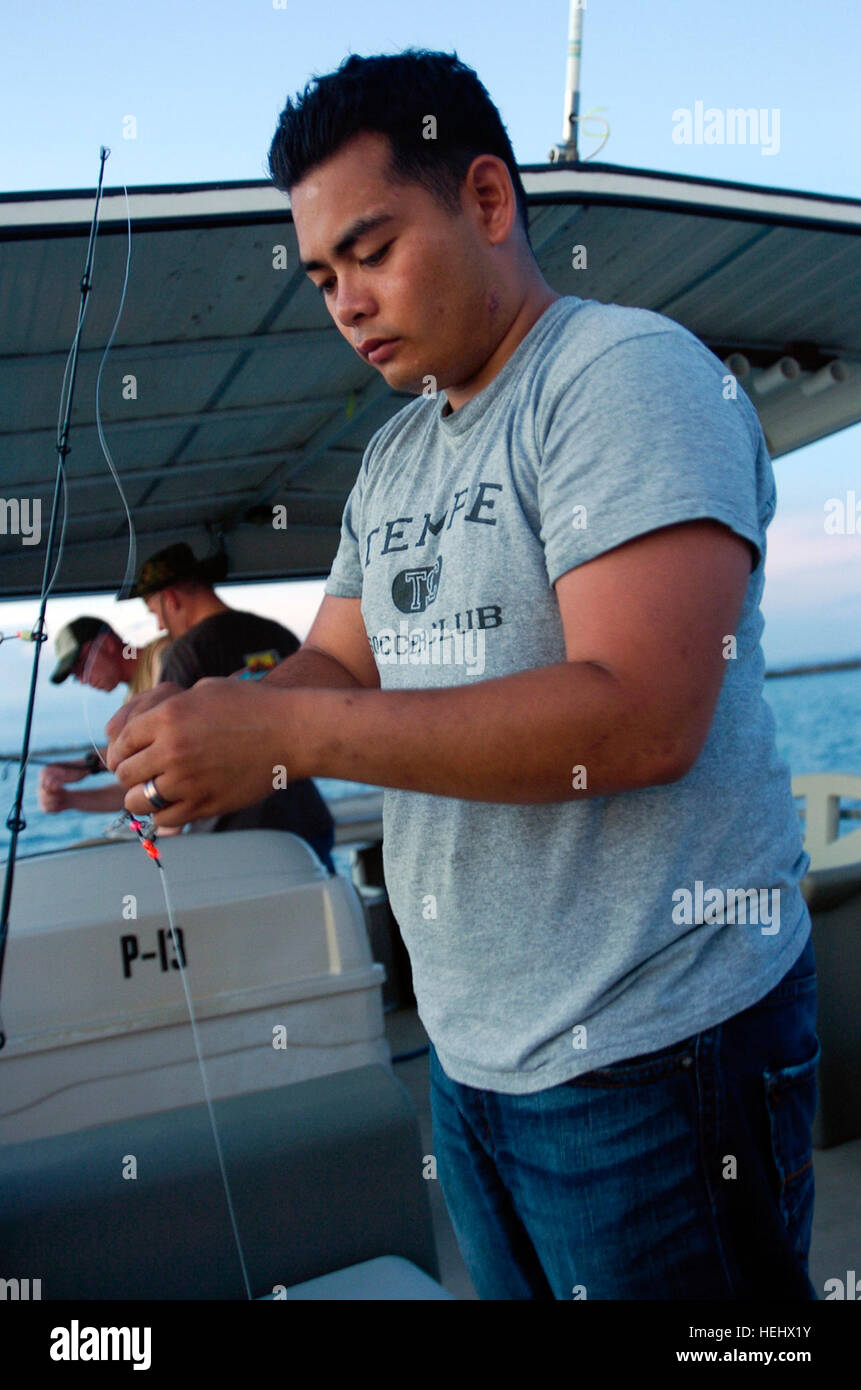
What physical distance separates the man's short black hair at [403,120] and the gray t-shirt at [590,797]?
17 cm

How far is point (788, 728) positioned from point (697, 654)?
26980mm

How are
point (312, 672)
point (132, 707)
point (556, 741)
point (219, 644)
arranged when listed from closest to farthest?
point (556, 741) < point (132, 707) < point (312, 672) < point (219, 644)

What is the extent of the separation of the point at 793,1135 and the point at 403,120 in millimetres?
975

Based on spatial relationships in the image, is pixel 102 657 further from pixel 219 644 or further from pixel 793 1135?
pixel 793 1135

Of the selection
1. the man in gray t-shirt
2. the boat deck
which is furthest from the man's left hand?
the boat deck

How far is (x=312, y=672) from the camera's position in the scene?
1.29m

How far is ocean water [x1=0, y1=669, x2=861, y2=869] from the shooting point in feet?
5.89

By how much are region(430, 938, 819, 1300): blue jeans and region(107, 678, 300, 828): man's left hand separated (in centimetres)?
38

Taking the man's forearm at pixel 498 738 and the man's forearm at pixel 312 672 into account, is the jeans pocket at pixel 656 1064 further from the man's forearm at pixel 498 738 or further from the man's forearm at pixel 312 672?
the man's forearm at pixel 312 672

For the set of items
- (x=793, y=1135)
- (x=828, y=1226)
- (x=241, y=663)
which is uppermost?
(x=241, y=663)

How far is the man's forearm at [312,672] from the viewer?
1274 mm

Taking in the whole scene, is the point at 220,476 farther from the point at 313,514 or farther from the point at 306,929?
the point at 306,929

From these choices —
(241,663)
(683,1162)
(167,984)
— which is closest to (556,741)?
(683,1162)

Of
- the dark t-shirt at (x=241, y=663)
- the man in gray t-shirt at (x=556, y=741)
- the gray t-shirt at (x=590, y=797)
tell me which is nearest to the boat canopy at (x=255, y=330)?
the dark t-shirt at (x=241, y=663)
